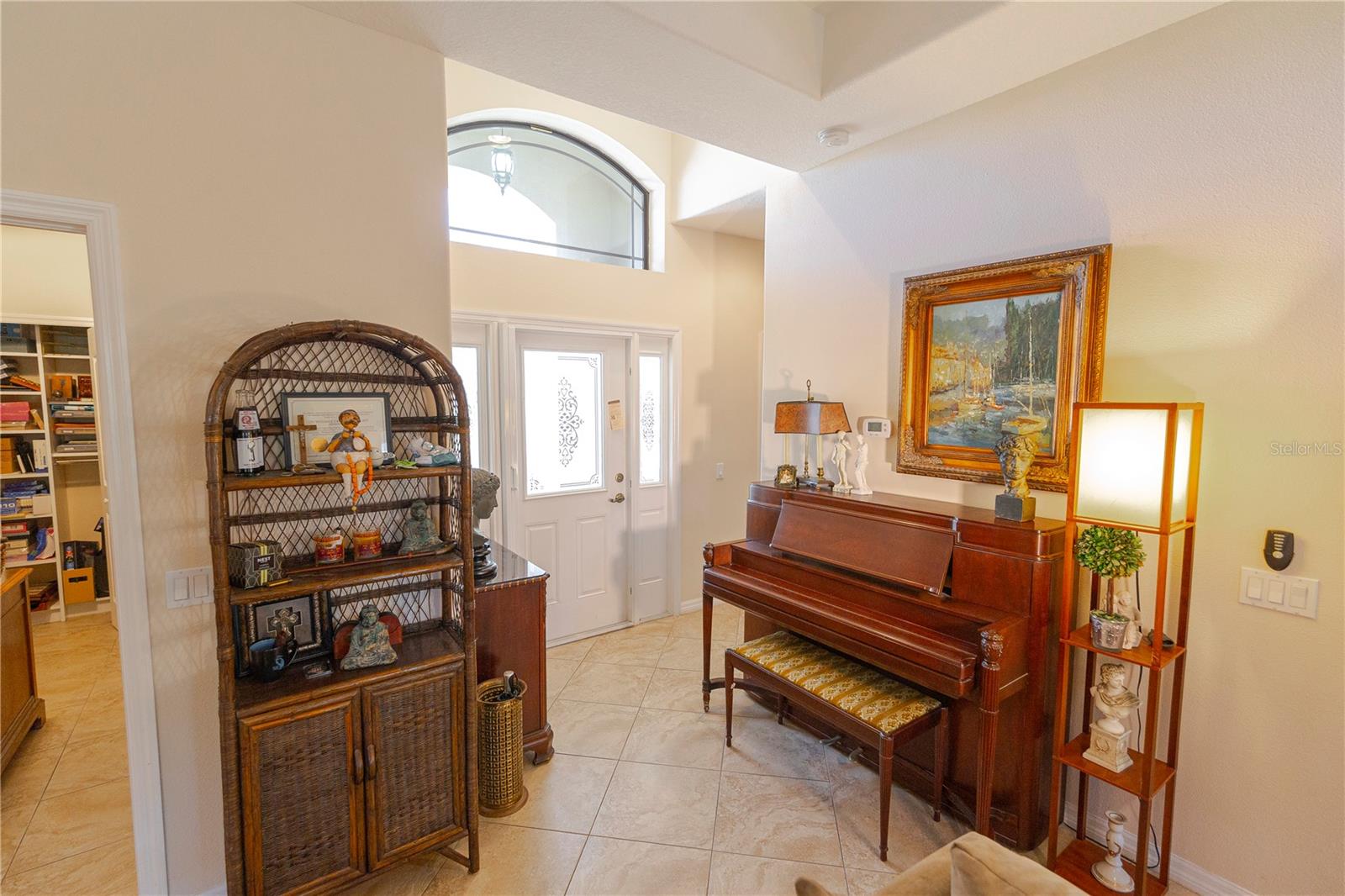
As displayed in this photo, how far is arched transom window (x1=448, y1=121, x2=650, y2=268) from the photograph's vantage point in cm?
348

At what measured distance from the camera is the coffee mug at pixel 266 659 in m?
1.76

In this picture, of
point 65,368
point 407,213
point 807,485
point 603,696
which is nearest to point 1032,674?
point 807,485

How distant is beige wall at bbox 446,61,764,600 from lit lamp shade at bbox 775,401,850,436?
1476mm

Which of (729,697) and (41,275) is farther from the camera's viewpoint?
(41,275)

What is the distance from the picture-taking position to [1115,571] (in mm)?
1794

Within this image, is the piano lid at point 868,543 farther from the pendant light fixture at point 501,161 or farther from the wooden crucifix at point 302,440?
the pendant light fixture at point 501,161

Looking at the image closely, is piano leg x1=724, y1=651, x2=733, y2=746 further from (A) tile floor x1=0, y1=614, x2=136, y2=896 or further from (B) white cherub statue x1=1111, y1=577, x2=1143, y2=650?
(A) tile floor x1=0, y1=614, x2=136, y2=896

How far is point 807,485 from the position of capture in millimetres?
3000

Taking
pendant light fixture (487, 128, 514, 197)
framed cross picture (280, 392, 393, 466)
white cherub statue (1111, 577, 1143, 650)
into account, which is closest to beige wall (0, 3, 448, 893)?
framed cross picture (280, 392, 393, 466)

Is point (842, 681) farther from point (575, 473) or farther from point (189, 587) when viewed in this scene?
point (189, 587)

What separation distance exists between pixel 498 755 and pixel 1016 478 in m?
2.20

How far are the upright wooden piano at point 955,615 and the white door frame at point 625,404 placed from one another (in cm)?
158

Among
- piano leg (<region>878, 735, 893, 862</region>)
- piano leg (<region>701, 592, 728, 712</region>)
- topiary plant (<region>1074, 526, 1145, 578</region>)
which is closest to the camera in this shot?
topiary plant (<region>1074, 526, 1145, 578</region>)

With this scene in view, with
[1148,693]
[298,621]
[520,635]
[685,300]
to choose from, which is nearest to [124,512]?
[298,621]
